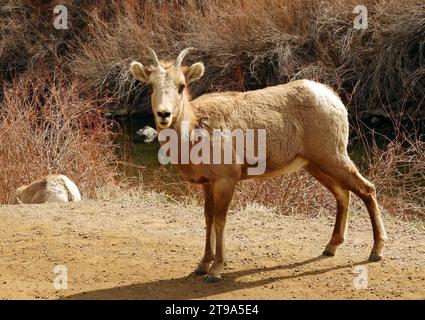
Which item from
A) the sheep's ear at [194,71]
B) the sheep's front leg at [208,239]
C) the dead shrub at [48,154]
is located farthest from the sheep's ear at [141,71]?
the dead shrub at [48,154]

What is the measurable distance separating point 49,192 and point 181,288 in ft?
12.5

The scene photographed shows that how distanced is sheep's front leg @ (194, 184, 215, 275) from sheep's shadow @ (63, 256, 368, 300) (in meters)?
0.09

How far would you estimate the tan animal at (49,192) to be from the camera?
975 cm

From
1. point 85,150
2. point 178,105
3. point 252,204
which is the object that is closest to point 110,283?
point 178,105

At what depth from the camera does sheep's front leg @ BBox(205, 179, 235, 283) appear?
641cm

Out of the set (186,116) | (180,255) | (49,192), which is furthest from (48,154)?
(186,116)

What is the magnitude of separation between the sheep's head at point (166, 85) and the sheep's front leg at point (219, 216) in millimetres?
643

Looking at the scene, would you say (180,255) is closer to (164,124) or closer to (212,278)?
(212,278)

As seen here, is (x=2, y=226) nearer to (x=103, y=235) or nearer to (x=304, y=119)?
(x=103, y=235)

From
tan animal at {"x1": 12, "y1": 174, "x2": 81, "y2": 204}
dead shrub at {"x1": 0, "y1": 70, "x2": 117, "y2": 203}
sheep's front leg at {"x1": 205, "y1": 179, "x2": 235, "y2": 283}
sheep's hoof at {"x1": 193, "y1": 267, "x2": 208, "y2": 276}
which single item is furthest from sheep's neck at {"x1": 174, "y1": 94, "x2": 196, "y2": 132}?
dead shrub at {"x1": 0, "y1": 70, "x2": 117, "y2": 203}

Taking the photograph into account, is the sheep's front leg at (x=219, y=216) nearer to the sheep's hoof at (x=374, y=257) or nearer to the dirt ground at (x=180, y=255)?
→ the dirt ground at (x=180, y=255)

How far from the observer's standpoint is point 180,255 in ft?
23.9

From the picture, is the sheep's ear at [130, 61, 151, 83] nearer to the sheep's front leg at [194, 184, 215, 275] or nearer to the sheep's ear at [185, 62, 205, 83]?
the sheep's ear at [185, 62, 205, 83]

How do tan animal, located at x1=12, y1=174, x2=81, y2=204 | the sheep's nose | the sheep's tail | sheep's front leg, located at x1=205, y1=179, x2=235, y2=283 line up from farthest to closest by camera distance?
the sheep's tail → tan animal, located at x1=12, y1=174, x2=81, y2=204 → sheep's front leg, located at x1=205, y1=179, x2=235, y2=283 → the sheep's nose
